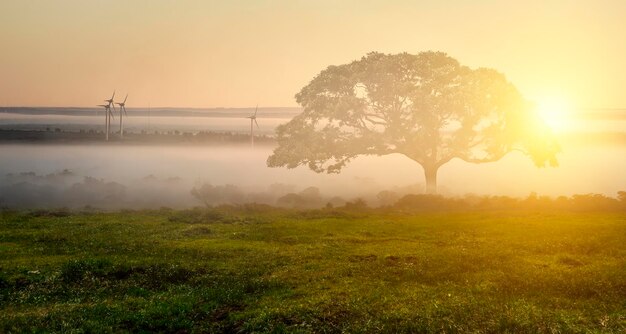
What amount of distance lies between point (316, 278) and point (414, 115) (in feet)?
161

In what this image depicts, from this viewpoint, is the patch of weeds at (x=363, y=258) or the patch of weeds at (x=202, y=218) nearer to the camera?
the patch of weeds at (x=363, y=258)

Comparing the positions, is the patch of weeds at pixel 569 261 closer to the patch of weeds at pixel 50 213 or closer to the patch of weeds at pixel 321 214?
the patch of weeds at pixel 321 214

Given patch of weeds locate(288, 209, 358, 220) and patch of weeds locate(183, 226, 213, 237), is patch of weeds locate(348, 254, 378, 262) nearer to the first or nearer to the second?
patch of weeds locate(183, 226, 213, 237)

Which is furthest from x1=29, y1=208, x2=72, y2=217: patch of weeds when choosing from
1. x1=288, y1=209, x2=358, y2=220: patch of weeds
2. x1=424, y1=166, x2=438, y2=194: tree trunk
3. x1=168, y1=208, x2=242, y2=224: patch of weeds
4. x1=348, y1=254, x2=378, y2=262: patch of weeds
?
x1=424, y1=166, x2=438, y2=194: tree trunk

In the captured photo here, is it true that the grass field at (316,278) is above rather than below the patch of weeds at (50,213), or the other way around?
below

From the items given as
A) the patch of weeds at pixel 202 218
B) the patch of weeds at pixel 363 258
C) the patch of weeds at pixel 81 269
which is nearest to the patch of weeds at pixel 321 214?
the patch of weeds at pixel 202 218

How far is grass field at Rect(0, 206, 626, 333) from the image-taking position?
2578 centimetres

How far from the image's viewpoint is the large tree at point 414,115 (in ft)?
257

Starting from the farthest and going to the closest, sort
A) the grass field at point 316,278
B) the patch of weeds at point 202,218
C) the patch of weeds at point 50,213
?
the patch of weeds at point 50,213 < the patch of weeds at point 202,218 < the grass field at point 316,278

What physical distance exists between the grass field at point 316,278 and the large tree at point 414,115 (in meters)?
26.6

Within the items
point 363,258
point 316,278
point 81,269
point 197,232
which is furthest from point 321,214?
point 81,269

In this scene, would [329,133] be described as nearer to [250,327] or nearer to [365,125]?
[365,125]

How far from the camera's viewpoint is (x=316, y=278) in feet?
109

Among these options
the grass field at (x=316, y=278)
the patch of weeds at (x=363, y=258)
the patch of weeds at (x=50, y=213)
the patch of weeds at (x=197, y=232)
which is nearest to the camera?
the grass field at (x=316, y=278)
